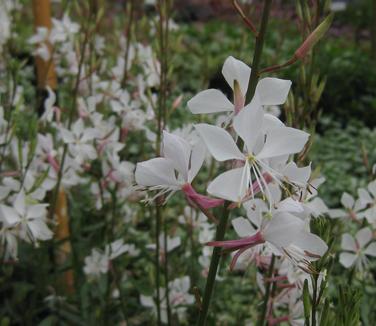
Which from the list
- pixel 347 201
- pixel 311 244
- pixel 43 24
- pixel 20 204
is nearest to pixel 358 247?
pixel 347 201

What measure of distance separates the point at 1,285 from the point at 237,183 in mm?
1577

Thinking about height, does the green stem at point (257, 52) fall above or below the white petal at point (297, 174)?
above

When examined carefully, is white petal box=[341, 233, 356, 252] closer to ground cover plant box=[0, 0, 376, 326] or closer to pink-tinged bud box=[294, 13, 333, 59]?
ground cover plant box=[0, 0, 376, 326]

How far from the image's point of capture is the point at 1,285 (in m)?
2.20

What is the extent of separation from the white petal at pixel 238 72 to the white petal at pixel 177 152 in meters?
0.12

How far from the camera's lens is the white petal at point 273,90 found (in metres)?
0.92

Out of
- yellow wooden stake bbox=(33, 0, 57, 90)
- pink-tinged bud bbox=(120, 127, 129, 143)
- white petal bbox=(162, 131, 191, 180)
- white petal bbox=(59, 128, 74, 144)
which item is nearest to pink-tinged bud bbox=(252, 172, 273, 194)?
white petal bbox=(162, 131, 191, 180)

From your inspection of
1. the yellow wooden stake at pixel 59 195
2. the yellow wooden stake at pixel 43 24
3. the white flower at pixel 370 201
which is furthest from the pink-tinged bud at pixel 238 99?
the yellow wooden stake at pixel 43 24

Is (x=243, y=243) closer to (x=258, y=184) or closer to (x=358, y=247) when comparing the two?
(x=258, y=184)

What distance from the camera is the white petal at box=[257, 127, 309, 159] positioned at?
877mm

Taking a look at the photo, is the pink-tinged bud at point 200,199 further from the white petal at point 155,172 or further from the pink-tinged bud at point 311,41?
the pink-tinged bud at point 311,41

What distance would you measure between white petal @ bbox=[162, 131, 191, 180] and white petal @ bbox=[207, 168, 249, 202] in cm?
9

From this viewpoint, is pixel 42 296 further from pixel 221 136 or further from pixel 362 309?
pixel 221 136

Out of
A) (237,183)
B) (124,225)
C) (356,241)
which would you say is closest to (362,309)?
(356,241)
